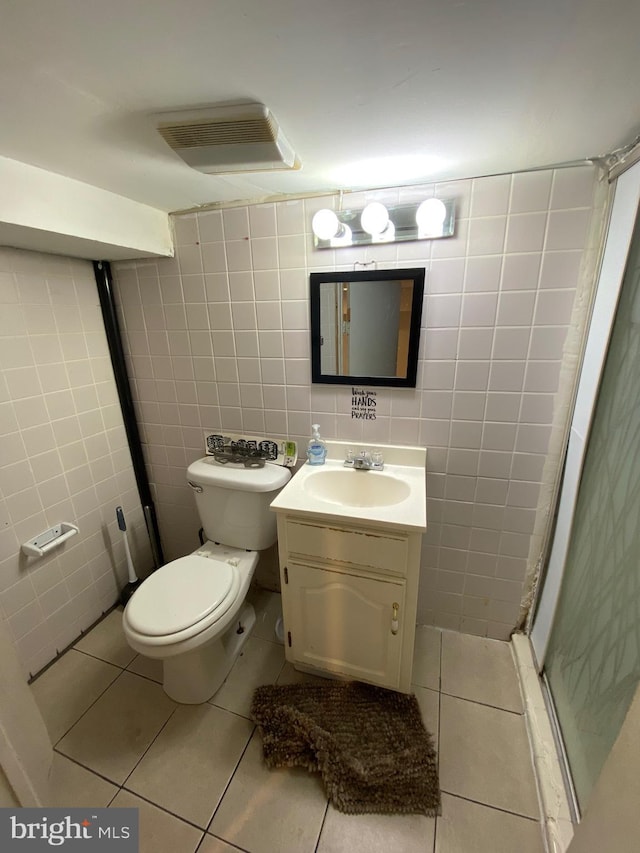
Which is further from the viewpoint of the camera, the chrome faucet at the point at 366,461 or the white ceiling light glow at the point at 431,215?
the chrome faucet at the point at 366,461

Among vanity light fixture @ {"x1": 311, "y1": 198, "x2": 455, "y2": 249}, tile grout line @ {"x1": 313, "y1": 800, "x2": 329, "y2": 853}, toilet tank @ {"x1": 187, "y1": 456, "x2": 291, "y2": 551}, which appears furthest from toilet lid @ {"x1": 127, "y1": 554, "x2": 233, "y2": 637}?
vanity light fixture @ {"x1": 311, "y1": 198, "x2": 455, "y2": 249}

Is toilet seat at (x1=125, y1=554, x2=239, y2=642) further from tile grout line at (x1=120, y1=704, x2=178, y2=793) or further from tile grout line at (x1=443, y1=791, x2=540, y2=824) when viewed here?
tile grout line at (x1=443, y1=791, x2=540, y2=824)

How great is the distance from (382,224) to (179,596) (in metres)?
1.40

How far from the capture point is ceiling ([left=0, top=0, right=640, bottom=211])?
0.49 metres

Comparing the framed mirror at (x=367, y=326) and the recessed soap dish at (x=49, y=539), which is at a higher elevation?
the framed mirror at (x=367, y=326)

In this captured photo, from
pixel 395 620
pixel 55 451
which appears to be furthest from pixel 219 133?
pixel 395 620

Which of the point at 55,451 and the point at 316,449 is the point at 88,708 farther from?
the point at 316,449

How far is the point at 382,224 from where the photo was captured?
1.09m

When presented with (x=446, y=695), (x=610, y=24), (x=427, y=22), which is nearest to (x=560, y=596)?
(x=446, y=695)

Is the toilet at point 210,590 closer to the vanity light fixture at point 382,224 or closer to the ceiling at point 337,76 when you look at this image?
the vanity light fixture at point 382,224

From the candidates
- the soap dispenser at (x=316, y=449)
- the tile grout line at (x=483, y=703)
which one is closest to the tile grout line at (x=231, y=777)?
the tile grout line at (x=483, y=703)

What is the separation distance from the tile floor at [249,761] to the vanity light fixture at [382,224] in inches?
64.0

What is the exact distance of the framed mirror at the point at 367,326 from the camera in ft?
3.92

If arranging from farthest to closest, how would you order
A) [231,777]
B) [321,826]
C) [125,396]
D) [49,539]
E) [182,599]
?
[125,396]
[49,539]
[182,599]
[231,777]
[321,826]
